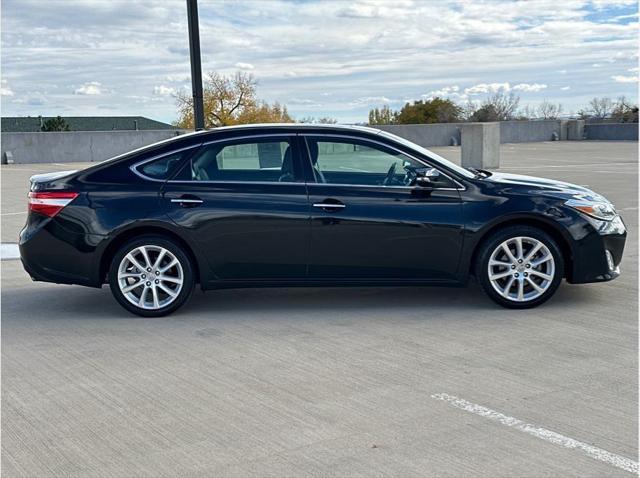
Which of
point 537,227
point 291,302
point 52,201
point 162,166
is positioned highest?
point 162,166

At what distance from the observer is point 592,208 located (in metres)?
7.15

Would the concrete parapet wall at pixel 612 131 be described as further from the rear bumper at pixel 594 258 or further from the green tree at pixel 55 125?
the rear bumper at pixel 594 258

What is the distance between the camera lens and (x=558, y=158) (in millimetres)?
28328

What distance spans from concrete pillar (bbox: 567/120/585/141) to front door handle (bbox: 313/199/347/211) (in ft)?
134

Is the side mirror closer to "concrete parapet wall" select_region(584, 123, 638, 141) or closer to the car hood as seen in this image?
the car hood

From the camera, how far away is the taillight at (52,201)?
7.13 metres

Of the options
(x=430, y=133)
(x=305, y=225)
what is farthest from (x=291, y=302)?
(x=430, y=133)

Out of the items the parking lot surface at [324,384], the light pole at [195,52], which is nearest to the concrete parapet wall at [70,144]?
the light pole at [195,52]

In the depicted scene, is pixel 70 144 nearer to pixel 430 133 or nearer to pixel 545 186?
pixel 430 133

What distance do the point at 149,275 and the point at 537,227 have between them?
3.35 m

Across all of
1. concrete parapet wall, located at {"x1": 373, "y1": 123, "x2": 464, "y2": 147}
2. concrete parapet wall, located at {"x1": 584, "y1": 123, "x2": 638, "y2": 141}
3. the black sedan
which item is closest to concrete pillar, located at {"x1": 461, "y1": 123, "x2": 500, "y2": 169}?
concrete parapet wall, located at {"x1": 373, "y1": 123, "x2": 464, "y2": 147}

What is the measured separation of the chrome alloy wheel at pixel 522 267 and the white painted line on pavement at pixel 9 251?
613 centimetres

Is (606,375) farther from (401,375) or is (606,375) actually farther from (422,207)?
(422,207)

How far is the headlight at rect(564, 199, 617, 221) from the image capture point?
23.3 ft
